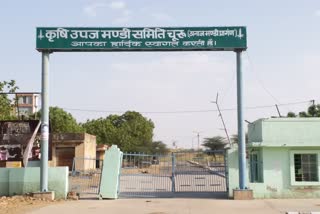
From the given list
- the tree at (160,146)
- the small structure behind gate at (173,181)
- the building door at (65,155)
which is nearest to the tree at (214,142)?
the tree at (160,146)

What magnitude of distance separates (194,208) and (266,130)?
16.5ft

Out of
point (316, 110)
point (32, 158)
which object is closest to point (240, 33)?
point (32, 158)

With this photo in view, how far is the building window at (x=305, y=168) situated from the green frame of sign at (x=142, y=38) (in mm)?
4760

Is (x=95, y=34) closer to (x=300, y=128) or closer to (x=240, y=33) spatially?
(x=240, y=33)

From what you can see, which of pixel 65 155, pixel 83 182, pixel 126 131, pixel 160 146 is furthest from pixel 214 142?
pixel 83 182

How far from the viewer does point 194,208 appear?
52.5ft

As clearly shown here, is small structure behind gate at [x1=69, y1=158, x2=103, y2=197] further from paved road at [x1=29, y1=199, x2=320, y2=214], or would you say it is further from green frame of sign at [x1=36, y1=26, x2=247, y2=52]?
green frame of sign at [x1=36, y1=26, x2=247, y2=52]

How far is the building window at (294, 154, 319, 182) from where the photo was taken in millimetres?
19203

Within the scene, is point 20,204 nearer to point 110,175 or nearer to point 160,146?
point 110,175

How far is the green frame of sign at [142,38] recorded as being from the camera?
19.0 m

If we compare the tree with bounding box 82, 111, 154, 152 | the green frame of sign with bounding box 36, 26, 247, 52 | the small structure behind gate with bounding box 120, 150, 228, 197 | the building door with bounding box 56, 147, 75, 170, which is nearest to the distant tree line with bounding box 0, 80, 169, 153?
the tree with bounding box 82, 111, 154, 152

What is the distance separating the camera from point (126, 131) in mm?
Result: 86000

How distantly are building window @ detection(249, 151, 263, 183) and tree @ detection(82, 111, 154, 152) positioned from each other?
2241 inches

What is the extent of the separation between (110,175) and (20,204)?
3469 millimetres
